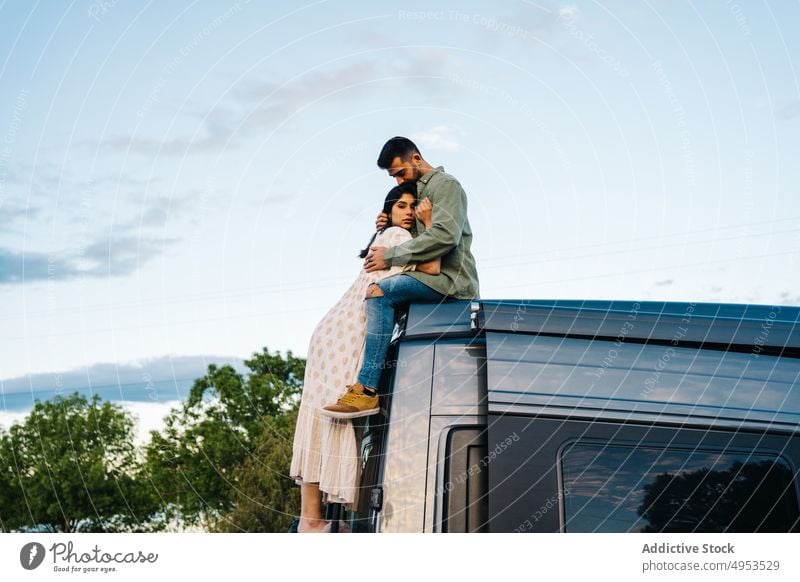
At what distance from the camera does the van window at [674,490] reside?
14.6 ft

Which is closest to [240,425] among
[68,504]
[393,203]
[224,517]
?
[224,517]

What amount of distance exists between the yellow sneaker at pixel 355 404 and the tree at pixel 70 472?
37.7m

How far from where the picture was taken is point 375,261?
606 cm

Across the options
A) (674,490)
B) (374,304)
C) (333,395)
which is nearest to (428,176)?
(374,304)

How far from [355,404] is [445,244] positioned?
1.51 metres

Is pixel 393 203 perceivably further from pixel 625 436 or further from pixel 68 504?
pixel 68 504

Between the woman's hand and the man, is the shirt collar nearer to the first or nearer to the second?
the man

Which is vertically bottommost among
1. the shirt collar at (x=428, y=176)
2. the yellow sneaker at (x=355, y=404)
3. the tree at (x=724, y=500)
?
the tree at (x=724, y=500)

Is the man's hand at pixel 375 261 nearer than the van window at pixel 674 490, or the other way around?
the van window at pixel 674 490

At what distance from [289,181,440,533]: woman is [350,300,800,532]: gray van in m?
0.46

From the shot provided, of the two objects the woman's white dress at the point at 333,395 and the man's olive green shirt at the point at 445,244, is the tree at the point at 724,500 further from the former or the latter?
the man's olive green shirt at the point at 445,244

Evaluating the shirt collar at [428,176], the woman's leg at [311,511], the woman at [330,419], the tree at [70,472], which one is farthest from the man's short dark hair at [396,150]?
the tree at [70,472]

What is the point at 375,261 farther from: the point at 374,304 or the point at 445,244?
the point at 445,244

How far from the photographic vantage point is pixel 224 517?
3869 centimetres
